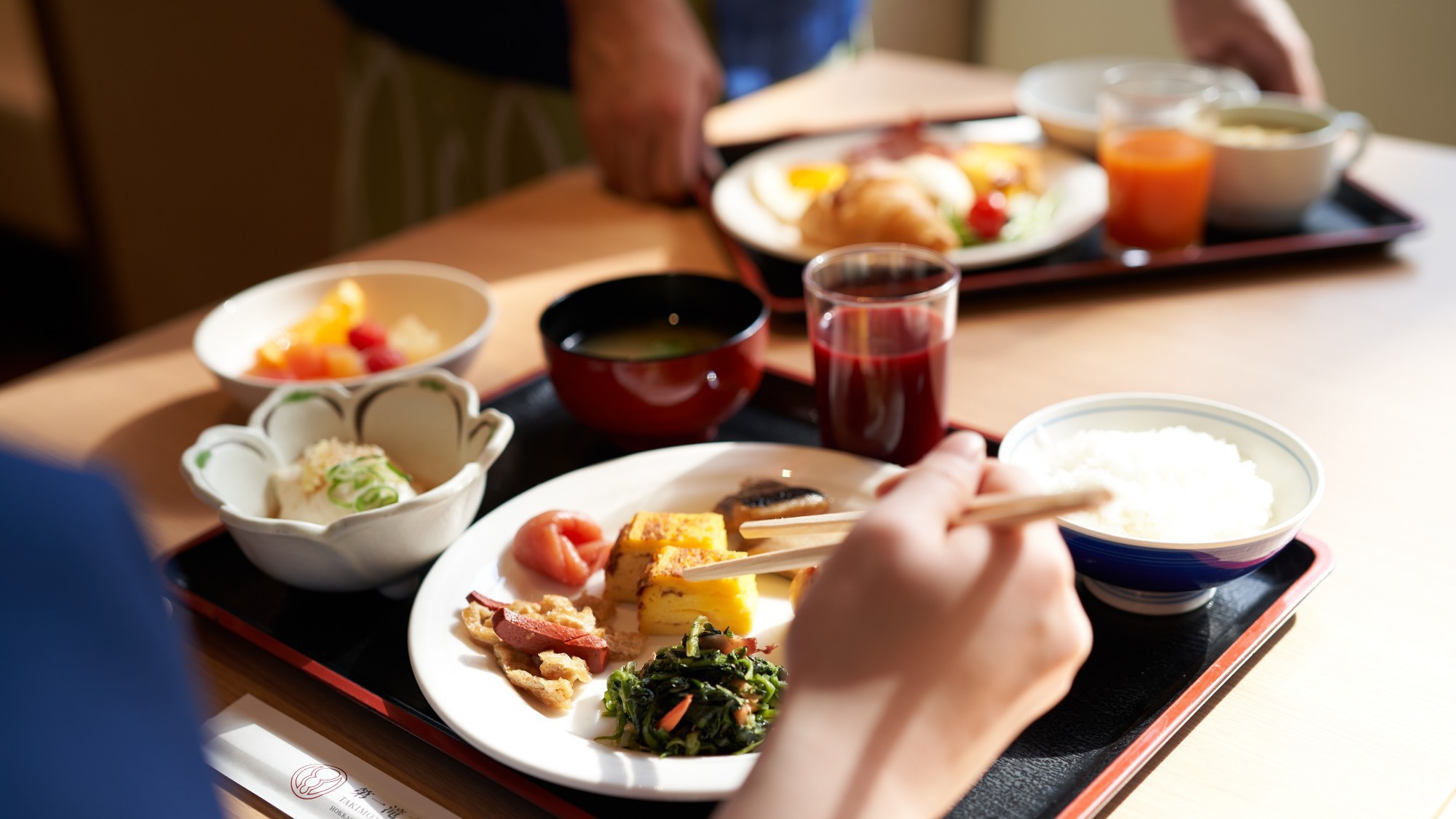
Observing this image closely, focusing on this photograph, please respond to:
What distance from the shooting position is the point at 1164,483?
4.00 feet

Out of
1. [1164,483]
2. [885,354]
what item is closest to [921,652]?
[1164,483]

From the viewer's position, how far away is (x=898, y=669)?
2.69ft

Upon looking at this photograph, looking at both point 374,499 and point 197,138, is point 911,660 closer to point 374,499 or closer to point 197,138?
point 374,499

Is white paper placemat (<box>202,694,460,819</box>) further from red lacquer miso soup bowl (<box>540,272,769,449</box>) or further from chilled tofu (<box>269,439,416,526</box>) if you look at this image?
red lacquer miso soup bowl (<box>540,272,769,449</box>)

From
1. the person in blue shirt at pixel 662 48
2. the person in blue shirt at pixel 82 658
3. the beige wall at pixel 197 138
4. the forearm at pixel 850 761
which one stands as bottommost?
the beige wall at pixel 197 138

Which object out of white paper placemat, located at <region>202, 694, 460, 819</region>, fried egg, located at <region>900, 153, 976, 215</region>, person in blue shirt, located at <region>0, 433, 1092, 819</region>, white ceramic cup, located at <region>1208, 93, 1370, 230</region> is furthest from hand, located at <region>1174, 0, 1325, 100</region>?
white paper placemat, located at <region>202, 694, 460, 819</region>

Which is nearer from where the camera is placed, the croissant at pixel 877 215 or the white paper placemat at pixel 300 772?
the white paper placemat at pixel 300 772

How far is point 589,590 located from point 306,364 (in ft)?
2.22

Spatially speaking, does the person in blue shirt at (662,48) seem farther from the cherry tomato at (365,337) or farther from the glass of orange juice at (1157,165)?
the cherry tomato at (365,337)

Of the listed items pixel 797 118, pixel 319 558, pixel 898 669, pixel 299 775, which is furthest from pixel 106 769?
pixel 797 118

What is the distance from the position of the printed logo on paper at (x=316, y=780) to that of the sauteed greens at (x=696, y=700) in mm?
250

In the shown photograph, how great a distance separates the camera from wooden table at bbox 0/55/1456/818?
1.04 metres

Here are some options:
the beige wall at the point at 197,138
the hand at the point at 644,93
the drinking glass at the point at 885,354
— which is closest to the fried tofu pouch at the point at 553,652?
the drinking glass at the point at 885,354

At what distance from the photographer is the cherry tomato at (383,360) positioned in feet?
5.51
